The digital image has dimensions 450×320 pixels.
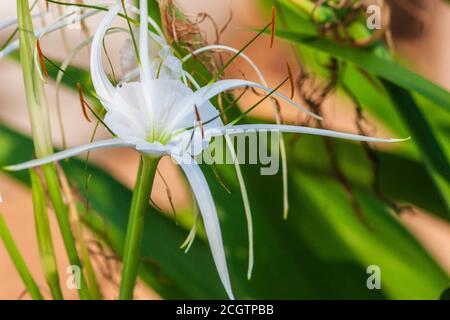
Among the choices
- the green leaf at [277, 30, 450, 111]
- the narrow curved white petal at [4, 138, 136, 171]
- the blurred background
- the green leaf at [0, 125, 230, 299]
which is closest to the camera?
the narrow curved white petal at [4, 138, 136, 171]

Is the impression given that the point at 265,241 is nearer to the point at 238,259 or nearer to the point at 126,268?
the point at 238,259

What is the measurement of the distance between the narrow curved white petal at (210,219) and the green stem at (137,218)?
0.04 feet

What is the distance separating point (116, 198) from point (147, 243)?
5 centimetres

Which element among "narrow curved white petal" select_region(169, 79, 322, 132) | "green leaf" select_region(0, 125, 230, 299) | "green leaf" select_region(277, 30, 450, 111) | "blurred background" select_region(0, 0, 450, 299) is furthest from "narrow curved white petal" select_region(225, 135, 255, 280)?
"blurred background" select_region(0, 0, 450, 299)

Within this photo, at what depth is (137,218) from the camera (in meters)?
0.28

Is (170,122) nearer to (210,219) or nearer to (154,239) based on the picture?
(210,219)

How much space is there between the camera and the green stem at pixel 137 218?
27 cm

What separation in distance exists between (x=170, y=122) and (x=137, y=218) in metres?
0.04

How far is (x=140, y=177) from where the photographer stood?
28cm

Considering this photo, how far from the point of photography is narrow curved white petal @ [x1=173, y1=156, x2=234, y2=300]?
10.2 inches

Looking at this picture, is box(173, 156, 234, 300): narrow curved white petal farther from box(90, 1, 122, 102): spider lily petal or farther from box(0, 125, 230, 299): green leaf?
box(0, 125, 230, 299): green leaf

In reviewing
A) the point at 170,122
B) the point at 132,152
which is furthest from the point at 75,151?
the point at 132,152

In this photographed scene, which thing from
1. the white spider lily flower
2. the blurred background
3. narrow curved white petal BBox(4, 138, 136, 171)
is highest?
the blurred background
